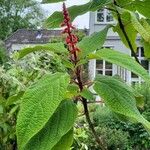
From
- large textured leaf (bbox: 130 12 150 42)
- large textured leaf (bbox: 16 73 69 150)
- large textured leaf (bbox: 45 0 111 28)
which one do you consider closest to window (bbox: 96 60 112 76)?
large textured leaf (bbox: 45 0 111 28)

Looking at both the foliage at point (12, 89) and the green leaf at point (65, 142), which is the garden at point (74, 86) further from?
the foliage at point (12, 89)

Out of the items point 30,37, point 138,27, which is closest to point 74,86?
point 138,27

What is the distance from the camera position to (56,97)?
706mm

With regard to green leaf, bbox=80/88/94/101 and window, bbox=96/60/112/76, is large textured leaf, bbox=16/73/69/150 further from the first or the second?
window, bbox=96/60/112/76

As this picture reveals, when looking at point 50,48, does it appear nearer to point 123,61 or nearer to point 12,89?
point 123,61

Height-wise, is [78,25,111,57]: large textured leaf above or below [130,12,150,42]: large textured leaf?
below

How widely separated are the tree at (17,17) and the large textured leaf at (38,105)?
39.9 meters

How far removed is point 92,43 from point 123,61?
12 cm

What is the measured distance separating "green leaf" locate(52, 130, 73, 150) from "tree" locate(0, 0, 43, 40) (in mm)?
39868

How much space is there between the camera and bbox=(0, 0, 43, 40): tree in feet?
134

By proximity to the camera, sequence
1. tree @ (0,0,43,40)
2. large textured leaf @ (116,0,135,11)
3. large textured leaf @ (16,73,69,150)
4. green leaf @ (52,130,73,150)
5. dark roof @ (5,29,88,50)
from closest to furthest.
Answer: large textured leaf @ (16,73,69,150) → green leaf @ (52,130,73,150) → large textured leaf @ (116,0,135,11) → dark roof @ (5,29,88,50) → tree @ (0,0,43,40)

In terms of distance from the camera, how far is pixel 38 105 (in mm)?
699

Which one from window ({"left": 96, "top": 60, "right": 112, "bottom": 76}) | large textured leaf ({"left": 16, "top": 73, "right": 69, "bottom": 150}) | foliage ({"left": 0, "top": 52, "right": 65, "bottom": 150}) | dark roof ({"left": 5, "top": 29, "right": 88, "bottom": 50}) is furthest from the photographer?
dark roof ({"left": 5, "top": 29, "right": 88, "bottom": 50})

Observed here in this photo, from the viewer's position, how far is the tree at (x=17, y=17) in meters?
40.9
